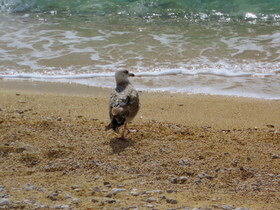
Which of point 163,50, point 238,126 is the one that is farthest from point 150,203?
point 163,50

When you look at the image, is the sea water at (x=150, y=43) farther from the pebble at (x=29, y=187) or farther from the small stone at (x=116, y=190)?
the pebble at (x=29, y=187)

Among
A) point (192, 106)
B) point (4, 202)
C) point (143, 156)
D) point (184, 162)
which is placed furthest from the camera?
point (192, 106)

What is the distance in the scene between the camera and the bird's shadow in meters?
5.65

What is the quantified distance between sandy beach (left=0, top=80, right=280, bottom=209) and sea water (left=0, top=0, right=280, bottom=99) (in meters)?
1.69

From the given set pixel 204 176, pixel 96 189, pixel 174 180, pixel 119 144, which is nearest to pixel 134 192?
pixel 96 189

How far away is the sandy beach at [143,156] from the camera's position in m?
4.42

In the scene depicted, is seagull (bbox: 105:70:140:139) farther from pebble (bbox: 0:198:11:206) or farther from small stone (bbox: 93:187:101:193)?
pebble (bbox: 0:198:11:206)

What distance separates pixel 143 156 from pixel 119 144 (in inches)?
18.8

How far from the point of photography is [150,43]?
12.2 m

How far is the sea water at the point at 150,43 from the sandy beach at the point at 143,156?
1690 mm

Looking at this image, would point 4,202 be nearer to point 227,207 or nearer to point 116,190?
point 116,190

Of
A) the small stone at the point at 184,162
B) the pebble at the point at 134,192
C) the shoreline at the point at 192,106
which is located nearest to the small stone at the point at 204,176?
the small stone at the point at 184,162

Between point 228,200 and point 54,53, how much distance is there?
25.7 ft

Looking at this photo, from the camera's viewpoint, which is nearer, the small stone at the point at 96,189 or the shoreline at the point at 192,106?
the small stone at the point at 96,189
